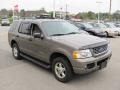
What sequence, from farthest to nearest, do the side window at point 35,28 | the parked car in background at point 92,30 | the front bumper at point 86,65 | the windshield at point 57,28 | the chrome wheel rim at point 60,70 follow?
1. the parked car in background at point 92,30
2. the side window at point 35,28
3. the windshield at point 57,28
4. the chrome wheel rim at point 60,70
5. the front bumper at point 86,65

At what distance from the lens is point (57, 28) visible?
6.17 metres

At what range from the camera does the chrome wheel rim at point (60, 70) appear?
521 cm

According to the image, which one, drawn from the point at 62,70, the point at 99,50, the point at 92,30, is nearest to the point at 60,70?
the point at 62,70

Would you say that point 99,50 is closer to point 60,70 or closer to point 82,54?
point 82,54

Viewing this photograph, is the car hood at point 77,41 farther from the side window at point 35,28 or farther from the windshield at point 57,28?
the side window at point 35,28

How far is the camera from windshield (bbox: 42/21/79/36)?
593 centimetres

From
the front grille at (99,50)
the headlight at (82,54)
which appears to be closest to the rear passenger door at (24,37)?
the headlight at (82,54)

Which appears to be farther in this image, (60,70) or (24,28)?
(24,28)

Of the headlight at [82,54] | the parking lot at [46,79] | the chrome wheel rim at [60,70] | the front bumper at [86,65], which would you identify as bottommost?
the parking lot at [46,79]

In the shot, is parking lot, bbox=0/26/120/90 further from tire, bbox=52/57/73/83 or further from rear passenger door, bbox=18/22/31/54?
rear passenger door, bbox=18/22/31/54

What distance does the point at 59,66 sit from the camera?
5.34 m

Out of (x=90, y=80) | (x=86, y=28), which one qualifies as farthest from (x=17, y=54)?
(x=86, y=28)

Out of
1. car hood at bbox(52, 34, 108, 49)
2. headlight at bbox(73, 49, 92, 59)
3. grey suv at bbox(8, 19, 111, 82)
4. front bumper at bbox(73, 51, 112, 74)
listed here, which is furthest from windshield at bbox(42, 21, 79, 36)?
front bumper at bbox(73, 51, 112, 74)

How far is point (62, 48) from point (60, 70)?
0.69 meters
